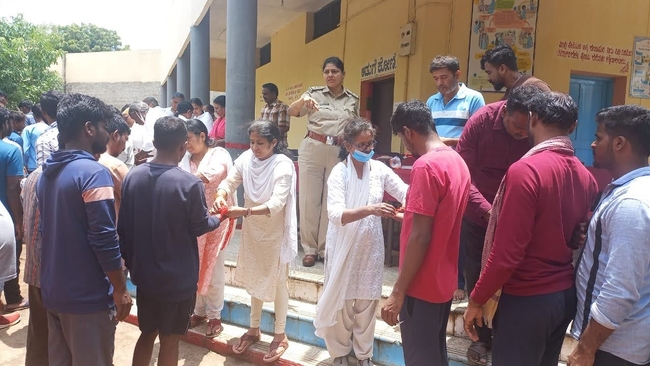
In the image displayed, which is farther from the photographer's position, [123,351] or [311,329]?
[123,351]

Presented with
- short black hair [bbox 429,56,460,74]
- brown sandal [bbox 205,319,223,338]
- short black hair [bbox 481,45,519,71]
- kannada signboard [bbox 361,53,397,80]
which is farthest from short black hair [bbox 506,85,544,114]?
kannada signboard [bbox 361,53,397,80]

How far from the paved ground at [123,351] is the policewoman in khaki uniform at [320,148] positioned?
120cm

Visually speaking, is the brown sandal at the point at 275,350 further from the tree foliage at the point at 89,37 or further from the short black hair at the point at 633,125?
the tree foliage at the point at 89,37

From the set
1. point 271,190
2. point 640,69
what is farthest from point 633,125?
point 640,69

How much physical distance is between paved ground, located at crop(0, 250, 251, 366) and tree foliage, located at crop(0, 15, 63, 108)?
14590mm

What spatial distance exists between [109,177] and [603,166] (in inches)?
89.3

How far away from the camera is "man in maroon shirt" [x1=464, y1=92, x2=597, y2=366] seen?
1.81 metres

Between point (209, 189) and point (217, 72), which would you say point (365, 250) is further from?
point (217, 72)

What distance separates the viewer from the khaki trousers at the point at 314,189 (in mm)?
4422

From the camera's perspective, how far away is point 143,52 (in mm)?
25484

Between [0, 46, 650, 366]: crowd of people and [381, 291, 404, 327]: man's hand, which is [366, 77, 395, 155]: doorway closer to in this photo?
[0, 46, 650, 366]: crowd of people

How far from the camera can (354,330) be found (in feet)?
10.1

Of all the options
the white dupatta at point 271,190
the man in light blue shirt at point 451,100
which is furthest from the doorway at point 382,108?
the white dupatta at point 271,190

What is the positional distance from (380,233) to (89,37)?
49.5 meters
